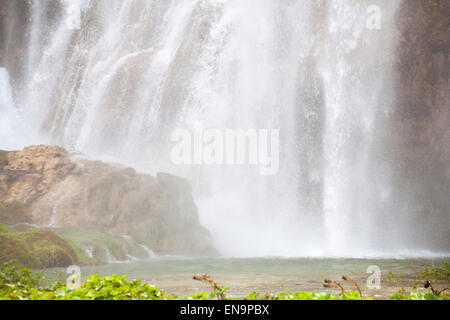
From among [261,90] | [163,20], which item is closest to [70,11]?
[163,20]

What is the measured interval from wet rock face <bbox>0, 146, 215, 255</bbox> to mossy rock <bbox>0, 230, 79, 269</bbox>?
4239 millimetres

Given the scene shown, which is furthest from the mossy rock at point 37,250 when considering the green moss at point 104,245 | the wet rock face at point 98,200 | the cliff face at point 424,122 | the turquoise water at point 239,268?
the cliff face at point 424,122

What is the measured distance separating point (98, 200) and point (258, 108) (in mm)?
12021

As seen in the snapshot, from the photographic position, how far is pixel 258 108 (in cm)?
2545

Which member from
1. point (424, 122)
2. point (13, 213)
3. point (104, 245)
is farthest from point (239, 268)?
point (424, 122)

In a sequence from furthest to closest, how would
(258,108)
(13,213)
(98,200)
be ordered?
(258,108) → (98,200) → (13,213)

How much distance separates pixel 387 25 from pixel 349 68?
11.5 feet

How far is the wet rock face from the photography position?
16.0 metres

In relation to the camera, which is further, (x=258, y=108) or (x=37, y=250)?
(x=258, y=108)

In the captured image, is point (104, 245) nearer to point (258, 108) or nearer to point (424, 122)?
point (258, 108)

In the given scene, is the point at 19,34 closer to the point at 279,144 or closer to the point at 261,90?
the point at 261,90

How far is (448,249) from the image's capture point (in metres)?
21.7

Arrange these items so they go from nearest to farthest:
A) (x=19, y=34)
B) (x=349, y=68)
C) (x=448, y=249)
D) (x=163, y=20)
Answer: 1. (x=448, y=249)
2. (x=349, y=68)
3. (x=163, y=20)
4. (x=19, y=34)
